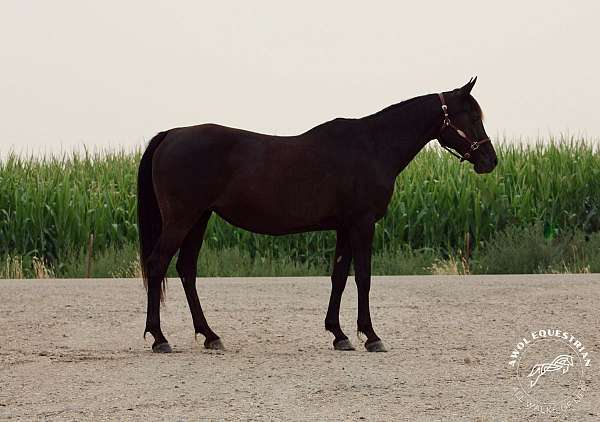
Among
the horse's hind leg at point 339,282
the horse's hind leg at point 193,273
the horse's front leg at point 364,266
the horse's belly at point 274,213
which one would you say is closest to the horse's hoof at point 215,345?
the horse's hind leg at point 193,273

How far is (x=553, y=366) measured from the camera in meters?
7.76

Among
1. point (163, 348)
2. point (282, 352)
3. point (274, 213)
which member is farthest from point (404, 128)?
point (163, 348)

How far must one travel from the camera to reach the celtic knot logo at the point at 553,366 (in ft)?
24.6

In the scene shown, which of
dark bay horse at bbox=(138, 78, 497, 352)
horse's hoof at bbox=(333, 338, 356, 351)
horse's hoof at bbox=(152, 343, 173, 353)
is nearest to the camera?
dark bay horse at bbox=(138, 78, 497, 352)

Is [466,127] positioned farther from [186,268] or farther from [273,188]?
[186,268]

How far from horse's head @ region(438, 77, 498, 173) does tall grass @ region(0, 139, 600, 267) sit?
7.68 m

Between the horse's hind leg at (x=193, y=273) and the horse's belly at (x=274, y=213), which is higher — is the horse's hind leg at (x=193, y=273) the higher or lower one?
the lower one

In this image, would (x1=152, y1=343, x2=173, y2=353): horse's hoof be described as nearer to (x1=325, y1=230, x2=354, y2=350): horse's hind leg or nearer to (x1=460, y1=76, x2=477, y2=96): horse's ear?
(x1=325, y1=230, x2=354, y2=350): horse's hind leg

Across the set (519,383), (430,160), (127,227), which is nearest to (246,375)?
(519,383)

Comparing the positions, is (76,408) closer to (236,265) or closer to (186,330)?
(186,330)

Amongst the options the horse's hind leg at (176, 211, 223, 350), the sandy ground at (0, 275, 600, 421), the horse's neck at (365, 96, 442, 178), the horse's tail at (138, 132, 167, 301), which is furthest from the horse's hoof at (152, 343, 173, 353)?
the horse's neck at (365, 96, 442, 178)

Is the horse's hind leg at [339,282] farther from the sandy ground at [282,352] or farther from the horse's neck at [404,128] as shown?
the horse's neck at [404,128]

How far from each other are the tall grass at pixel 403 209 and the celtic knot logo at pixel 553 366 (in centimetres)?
833

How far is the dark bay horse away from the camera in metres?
8.19
